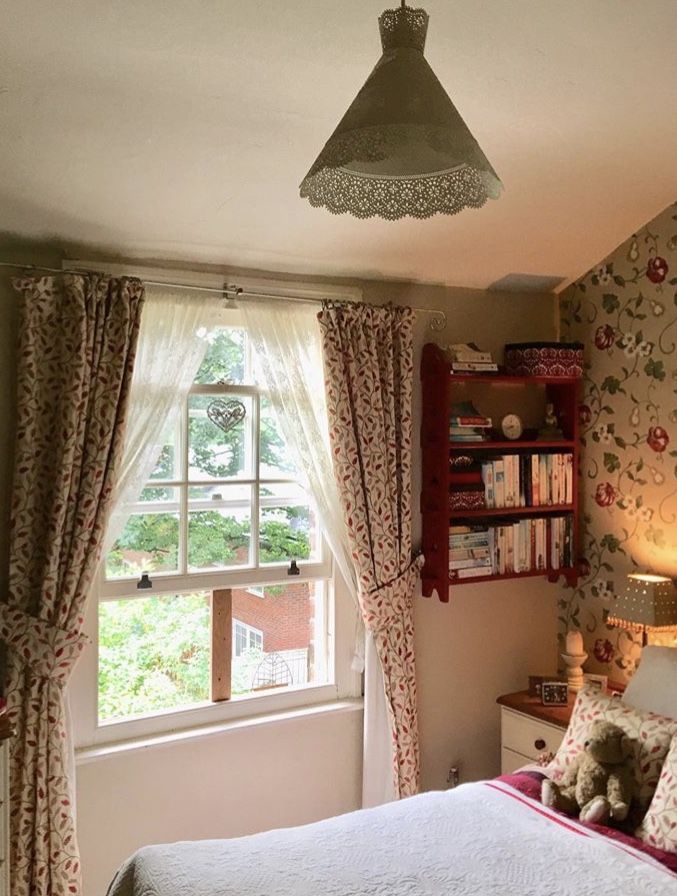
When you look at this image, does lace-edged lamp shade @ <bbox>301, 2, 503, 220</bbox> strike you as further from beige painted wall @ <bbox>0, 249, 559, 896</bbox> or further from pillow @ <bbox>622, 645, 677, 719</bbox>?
pillow @ <bbox>622, 645, 677, 719</bbox>

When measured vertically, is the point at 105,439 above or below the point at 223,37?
below

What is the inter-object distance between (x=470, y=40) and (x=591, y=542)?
90.2 inches

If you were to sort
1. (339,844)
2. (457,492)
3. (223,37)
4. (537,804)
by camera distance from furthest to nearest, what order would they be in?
(457,492), (537,804), (339,844), (223,37)

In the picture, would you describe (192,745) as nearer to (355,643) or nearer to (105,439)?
(355,643)

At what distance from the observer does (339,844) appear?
2.26 meters

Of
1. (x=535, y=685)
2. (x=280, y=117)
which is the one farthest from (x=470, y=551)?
(x=280, y=117)

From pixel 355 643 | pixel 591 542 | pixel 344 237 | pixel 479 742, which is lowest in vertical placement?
pixel 479 742

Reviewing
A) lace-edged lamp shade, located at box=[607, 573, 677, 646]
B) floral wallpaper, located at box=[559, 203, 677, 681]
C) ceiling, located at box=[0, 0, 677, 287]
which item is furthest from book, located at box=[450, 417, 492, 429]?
lace-edged lamp shade, located at box=[607, 573, 677, 646]

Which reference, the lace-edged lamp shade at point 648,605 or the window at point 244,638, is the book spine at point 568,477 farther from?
the window at point 244,638

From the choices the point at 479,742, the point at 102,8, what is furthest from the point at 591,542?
the point at 102,8

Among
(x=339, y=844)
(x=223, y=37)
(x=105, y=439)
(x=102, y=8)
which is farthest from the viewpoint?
(x=105, y=439)

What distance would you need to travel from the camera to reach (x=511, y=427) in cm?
354

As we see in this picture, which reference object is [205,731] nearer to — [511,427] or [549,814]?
[549,814]

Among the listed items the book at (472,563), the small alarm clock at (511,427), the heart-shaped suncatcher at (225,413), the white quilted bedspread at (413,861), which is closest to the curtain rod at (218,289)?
the heart-shaped suncatcher at (225,413)
